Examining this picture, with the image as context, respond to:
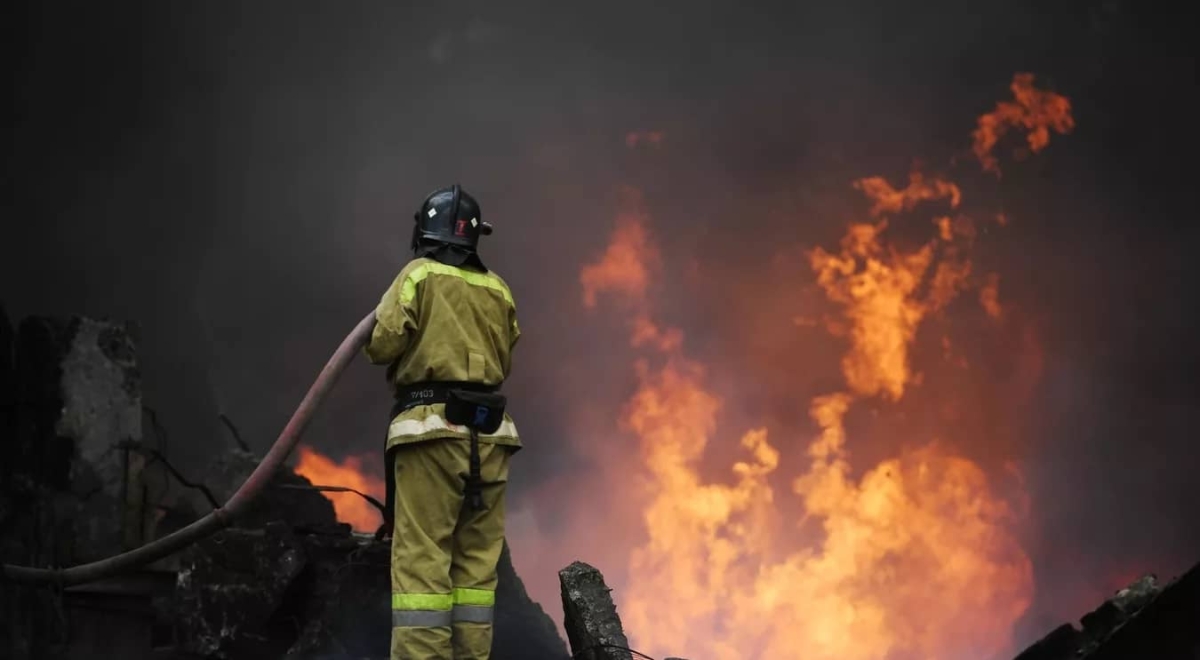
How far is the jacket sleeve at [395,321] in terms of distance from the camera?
464cm

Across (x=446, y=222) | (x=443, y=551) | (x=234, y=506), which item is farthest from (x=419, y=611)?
(x=446, y=222)

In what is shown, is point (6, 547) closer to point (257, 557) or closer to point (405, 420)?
point (257, 557)

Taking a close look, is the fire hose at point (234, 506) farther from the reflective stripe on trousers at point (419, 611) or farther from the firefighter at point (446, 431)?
the reflective stripe on trousers at point (419, 611)

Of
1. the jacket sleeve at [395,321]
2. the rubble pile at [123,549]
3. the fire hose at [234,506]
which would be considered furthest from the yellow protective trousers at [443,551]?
the rubble pile at [123,549]

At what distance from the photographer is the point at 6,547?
6594mm

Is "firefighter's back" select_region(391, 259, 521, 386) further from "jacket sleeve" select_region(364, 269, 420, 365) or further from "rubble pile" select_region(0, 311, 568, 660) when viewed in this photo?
"rubble pile" select_region(0, 311, 568, 660)

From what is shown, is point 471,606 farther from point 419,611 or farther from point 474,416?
point 474,416

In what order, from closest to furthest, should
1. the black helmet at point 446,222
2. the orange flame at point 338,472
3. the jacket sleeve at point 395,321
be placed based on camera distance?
1. the jacket sleeve at point 395,321
2. the black helmet at point 446,222
3. the orange flame at point 338,472

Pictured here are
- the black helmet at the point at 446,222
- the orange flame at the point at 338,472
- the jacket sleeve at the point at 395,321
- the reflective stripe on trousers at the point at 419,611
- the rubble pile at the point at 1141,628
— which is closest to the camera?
the rubble pile at the point at 1141,628

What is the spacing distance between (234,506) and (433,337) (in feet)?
5.40

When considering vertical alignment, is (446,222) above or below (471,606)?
above

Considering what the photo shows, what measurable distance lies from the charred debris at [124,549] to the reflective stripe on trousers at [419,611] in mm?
1090

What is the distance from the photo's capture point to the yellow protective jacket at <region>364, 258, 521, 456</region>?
463cm

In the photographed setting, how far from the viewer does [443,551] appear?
456cm
